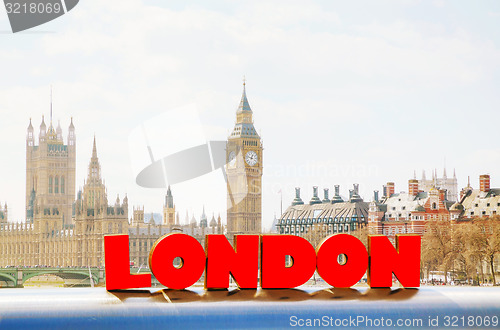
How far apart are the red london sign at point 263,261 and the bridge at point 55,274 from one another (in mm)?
78894

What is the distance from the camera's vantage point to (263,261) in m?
33.5

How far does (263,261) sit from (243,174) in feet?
506

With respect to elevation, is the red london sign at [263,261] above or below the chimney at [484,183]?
below

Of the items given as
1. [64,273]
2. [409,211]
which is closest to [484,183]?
[409,211]

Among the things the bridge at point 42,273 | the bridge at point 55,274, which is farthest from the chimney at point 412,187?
the bridge at point 42,273

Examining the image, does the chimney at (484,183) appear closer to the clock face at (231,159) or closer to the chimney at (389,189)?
the chimney at (389,189)

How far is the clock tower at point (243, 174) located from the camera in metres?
188

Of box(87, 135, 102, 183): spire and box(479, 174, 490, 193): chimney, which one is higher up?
box(87, 135, 102, 183): spire

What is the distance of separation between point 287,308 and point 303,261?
6.47 ft

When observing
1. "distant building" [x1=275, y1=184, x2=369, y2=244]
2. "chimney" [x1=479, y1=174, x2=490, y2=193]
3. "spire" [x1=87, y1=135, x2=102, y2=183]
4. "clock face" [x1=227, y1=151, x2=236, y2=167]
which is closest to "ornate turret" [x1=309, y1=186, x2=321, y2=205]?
"distant building" [x1=275, y1=184, x2=369, y2=244]

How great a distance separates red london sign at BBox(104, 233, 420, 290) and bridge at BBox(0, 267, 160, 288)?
78894 mm

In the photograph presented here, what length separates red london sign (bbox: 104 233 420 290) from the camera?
107 ft

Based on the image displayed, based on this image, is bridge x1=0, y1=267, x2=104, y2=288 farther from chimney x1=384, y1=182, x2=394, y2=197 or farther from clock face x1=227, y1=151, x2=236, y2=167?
clock face x1=227, y1=151, x2=236, y2=167

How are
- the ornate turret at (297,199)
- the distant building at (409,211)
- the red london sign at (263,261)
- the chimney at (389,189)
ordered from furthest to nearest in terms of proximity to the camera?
the ornate turret at (297,199)
the chimney at (389,189)
the distant building at (409,211)
the red london sign at (263,261)
